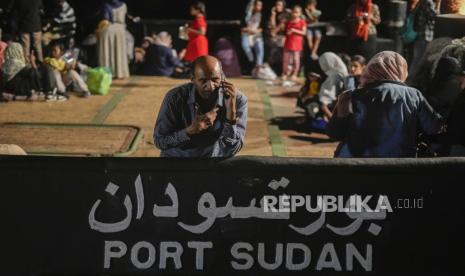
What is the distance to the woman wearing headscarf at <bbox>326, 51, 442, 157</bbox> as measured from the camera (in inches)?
231

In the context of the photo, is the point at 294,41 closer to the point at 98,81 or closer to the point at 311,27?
the point at 311,27

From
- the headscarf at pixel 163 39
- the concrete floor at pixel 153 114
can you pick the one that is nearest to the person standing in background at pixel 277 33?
the concrete floor at pixel 153 114

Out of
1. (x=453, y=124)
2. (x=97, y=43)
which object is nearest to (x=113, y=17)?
(x=97, y=43)

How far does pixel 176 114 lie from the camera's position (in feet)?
19.0

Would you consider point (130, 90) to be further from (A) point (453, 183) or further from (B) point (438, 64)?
(A) point (453, 183)

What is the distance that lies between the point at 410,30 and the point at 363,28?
1374 mm

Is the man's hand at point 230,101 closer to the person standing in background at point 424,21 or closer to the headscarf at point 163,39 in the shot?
the person standing in background at point 424,21

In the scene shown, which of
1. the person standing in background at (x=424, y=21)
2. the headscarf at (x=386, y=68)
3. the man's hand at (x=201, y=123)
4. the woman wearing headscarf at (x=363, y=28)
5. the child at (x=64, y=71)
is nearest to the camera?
the man's hand at (x=201, y=123)

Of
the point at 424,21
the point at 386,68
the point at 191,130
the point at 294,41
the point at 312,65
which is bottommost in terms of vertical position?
the point at 312,65

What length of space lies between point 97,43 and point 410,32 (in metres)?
6.49

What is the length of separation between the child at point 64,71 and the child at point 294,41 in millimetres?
4265

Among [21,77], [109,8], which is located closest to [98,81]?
[21,77]

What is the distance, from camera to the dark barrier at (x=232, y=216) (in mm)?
4992

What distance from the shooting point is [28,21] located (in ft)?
50.9
